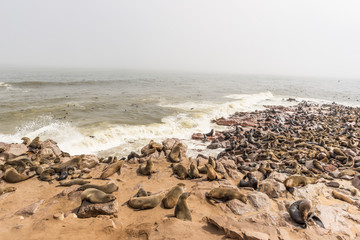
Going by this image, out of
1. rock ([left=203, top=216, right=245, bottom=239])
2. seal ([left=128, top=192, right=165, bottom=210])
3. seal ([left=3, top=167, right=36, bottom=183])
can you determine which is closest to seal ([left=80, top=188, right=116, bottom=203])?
seal ([left=128, top=192, right=165, bottom=210])

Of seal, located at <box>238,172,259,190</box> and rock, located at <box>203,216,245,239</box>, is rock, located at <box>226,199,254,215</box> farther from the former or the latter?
seal, located at <box>238,172,259,190</box>

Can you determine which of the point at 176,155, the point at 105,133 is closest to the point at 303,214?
the point at 176,155

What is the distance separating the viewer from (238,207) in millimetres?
4965

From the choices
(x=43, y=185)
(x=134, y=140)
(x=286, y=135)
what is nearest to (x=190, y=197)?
(x=43, y=185)

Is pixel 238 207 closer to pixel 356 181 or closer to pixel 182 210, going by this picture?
pixel 182 210

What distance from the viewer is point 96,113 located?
18.4m

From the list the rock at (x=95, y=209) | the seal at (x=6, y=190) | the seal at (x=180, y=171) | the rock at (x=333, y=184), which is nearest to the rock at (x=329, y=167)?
the rock at (x=333, y=184)

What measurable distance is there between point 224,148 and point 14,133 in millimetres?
15063

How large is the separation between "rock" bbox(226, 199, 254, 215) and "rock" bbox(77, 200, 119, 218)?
3130 millimetres

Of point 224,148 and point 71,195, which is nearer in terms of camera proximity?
point 71,195

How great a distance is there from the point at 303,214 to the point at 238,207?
→ 150 cm

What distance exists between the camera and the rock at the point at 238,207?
4850mm

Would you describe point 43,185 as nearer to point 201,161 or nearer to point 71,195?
point 71,195

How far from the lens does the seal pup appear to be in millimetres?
4262
